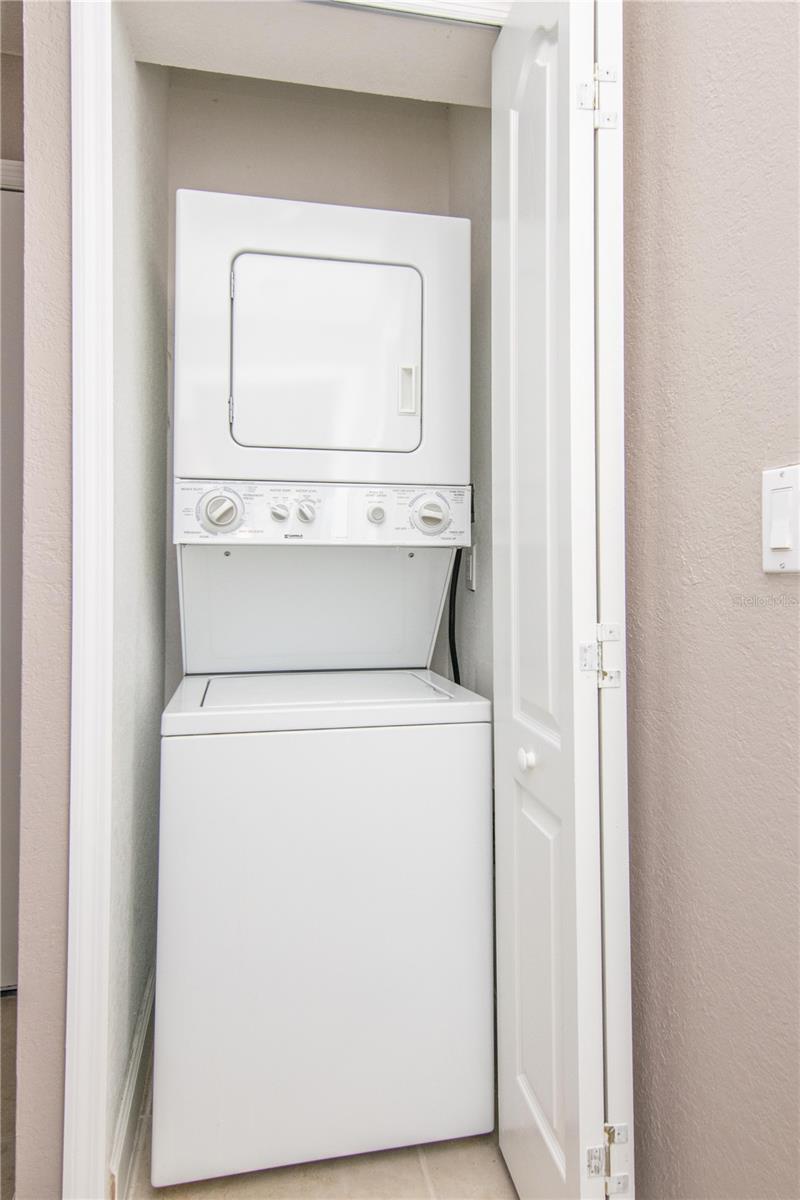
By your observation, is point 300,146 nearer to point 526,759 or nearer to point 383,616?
point 383,616

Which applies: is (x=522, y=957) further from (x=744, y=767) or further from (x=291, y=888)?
(x=744, y=767)

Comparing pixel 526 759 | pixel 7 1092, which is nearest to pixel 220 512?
pixel 526 759

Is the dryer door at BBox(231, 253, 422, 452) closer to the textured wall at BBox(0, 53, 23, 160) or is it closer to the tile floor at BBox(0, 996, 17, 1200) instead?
the textured wall at BBox(0, 53, 23, 160)

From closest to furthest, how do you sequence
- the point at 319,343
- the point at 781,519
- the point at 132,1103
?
the point at 781,519 < the point at 132,1103 < the point at 319,343

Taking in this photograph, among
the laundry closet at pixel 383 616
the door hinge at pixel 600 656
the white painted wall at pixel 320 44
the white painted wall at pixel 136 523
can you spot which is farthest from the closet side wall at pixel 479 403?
the white painted wall at pixel 136 523

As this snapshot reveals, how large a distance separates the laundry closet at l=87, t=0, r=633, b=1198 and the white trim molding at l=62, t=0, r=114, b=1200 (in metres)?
0.09

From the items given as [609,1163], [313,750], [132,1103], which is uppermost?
[313,750]

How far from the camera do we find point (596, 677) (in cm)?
109

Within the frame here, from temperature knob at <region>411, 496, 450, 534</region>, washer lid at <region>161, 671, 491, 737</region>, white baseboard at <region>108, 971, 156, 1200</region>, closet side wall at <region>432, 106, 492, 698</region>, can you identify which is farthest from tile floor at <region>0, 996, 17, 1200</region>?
temperature knob at <region>411, 496, 450, 534</region>

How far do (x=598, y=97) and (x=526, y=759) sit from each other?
1.08m

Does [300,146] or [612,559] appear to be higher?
[300,146]

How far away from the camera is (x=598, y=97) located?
3.57ft

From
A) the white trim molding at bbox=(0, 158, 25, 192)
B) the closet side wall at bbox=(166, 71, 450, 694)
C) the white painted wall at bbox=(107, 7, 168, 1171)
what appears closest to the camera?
the white painted wall at bbox=(107, 7, 168, 1171)

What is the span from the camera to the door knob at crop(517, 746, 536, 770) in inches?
48.9
